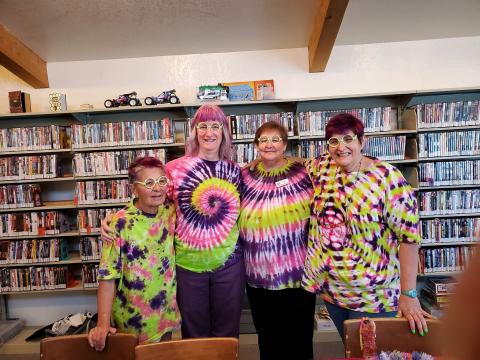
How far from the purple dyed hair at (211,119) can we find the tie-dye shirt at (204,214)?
0.08 m

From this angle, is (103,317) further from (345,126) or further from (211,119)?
(345,126)

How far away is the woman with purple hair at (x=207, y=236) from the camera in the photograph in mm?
1736

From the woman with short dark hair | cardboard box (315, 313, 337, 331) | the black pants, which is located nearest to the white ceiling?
the woman with short dark hair

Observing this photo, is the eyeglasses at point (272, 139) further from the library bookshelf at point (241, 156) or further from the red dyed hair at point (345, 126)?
the library bookshelf at point (241, 156)

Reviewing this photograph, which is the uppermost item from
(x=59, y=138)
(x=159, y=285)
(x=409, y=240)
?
(x=59, y=138)

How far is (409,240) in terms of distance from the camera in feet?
4.74

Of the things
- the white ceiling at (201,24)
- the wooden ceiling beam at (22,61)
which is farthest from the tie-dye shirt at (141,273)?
the wooden ceiling beam at (22,61)

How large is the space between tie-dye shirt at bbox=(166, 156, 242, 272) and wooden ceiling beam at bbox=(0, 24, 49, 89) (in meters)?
2.04

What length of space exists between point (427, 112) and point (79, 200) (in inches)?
128

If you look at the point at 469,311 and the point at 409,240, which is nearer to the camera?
the point at 469,311

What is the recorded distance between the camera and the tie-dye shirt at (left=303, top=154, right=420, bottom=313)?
4.77ft

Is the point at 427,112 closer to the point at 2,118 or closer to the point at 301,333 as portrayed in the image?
the point at 301,333

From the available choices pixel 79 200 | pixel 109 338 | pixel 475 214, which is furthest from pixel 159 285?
pixel 475 214

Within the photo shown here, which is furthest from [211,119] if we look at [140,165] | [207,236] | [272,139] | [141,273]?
[141,273]
